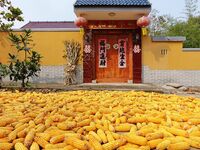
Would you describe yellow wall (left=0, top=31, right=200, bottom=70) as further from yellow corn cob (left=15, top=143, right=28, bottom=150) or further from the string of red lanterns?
yellow corn cob (left=15, top=143, right=28, bottom=150)

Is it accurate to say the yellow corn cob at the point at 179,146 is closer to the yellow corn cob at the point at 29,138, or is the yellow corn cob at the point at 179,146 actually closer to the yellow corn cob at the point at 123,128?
the yellow corn cob at the point at 123,128

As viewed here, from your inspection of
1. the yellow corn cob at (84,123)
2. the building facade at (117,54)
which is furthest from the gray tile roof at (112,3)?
the yellow corn cob at (84,123)

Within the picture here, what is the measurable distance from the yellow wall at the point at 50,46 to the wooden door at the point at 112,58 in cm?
79

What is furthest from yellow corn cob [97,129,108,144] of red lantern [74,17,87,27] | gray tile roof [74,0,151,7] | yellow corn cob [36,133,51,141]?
red lantern [74,17,87,27]

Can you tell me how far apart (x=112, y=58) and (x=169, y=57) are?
6.26 feet

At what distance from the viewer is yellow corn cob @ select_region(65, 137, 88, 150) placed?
2.22 metres

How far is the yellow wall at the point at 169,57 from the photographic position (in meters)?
12.0

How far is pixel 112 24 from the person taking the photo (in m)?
11.8

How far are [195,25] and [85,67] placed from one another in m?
9.78

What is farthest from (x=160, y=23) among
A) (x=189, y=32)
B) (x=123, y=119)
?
(x=123, y=119)

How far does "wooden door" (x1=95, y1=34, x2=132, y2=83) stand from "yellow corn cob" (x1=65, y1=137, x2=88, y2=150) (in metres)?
9.74

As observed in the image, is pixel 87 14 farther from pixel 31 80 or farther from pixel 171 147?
pixel 171 147

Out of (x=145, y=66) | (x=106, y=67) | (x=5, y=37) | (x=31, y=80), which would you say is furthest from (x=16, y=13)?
(x=145, y=66)

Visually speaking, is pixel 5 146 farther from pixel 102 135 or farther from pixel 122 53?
pixel 122 53
